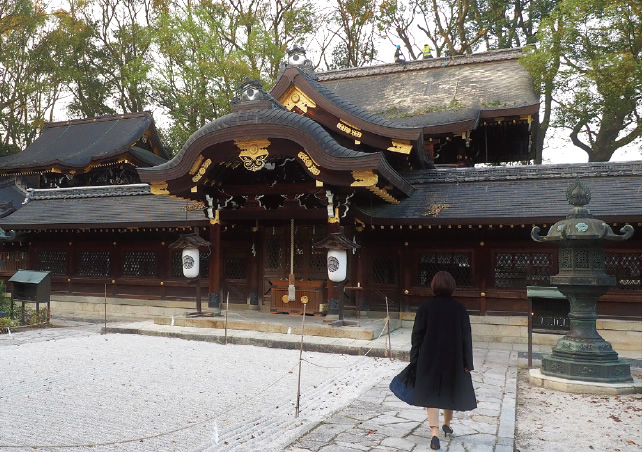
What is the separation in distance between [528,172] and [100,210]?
12.5 meters

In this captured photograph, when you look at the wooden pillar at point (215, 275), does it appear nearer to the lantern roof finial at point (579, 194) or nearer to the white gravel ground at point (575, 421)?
the white gravel ground at point (575, 421)

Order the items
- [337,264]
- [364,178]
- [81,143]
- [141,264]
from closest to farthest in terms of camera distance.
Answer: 1. [364,178]
2. [337,264]
3. [141,264]
4. [81,143]

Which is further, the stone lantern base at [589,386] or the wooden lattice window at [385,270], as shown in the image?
the wooden lattice window at [385,270]

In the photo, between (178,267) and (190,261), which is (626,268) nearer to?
(190,261)

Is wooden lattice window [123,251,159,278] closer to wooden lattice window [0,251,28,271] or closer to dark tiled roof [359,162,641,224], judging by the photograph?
wooden lattice window [0,251,28,271]

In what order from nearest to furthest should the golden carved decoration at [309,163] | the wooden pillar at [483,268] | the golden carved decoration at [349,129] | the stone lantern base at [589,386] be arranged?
the stone lantern base at [589,386] → the golden carved decoration at [309,163] → the wooden pillar at [483,268] → the golden carved decoration at [349,129]

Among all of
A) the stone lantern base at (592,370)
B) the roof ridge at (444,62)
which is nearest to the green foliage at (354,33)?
the roof ridge at (444,62)

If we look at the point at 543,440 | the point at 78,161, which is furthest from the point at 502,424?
the point at 78,161

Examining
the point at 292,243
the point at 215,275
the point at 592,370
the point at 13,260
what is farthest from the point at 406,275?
the point at 13,260

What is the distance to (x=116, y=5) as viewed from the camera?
3225cm

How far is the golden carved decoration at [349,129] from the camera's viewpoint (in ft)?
43.1

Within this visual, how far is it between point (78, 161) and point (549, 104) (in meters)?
21.5

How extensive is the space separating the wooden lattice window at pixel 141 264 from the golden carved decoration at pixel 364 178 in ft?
25.3

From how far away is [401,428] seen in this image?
5363 millimetres
